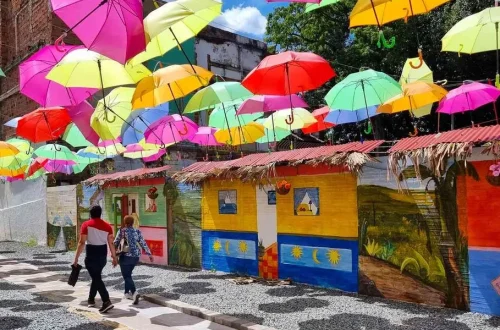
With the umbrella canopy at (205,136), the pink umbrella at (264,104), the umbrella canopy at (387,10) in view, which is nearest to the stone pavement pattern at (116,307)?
the pink umbrella at (264,104)

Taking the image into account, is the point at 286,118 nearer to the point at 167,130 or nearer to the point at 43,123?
the point at 167,130

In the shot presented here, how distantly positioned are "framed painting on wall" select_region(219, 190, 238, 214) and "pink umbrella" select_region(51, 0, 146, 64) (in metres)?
6.45

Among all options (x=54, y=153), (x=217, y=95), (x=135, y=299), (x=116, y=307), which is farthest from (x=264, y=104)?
(x=54, y=153)

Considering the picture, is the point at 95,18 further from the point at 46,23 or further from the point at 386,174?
the point at 46,23

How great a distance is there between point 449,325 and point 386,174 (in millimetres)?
2743

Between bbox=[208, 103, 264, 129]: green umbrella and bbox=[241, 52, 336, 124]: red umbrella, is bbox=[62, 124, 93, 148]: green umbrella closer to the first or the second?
bbox=[208, 103, 264, 129]: green umbrella

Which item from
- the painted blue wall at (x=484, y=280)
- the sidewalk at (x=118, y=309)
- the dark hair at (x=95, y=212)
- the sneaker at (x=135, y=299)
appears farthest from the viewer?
the sneaker at (x=135, y=299)

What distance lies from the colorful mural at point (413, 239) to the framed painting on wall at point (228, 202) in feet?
11.7

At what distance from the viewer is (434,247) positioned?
7.47m

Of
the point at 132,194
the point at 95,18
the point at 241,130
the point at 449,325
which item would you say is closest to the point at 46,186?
the point at 132,194

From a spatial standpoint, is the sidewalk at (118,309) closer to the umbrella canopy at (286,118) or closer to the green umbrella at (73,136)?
the green umbrella at (73,136)

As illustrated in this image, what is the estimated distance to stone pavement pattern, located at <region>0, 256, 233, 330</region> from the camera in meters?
7.14

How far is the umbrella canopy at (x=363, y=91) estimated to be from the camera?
9328mm

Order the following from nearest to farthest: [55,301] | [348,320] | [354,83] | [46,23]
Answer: [348,320] → [55,301] → [354,83] → [46,23]
